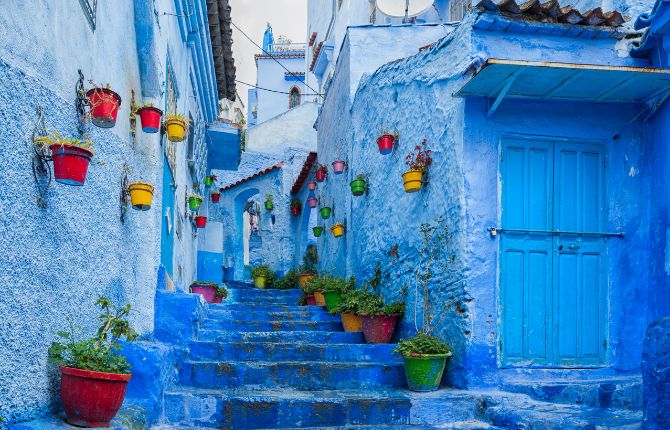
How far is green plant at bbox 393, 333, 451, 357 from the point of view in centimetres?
654

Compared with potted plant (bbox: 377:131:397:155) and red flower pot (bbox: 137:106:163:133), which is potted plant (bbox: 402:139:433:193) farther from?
red flower pot (bbox: 137:106:163:133)

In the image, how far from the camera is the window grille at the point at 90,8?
4.50 metres

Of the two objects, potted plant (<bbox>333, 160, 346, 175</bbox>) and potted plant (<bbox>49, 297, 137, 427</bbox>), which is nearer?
potted plant (<bbox>49, 297, 137, 427</bbox>)

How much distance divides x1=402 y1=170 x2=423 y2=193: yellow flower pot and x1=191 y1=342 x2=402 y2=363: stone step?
6.15 feet

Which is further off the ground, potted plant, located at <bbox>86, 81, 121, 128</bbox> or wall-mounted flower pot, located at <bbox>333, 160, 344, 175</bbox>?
wall-mounted flower pot, located at <bbox>333, 160, 344, 175</bbox>

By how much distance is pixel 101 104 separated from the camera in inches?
177

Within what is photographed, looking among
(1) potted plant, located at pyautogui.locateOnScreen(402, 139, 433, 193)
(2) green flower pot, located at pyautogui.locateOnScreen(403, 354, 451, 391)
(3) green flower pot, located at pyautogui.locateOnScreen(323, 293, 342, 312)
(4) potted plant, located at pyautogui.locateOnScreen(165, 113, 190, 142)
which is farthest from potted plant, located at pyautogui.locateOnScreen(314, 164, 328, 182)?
(2) green flower pot, located at pyautogui.locateOnScreen(403, 354, 451, 391)

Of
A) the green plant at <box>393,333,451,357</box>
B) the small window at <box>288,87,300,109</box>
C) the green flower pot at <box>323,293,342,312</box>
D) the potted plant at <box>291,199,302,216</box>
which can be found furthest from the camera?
the small window at <box>288,87,300,109</box>

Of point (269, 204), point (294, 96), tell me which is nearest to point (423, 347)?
point (269, 204)

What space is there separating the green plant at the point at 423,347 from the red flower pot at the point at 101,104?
12.1ft

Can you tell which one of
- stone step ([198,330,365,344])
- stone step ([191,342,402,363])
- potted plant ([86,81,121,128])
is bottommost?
stone step ([191,342,402,363])

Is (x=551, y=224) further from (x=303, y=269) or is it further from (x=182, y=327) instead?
(x=303, y=269)

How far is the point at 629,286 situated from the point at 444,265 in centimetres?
195

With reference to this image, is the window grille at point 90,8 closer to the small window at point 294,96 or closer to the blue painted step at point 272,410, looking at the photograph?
the blue painted step at point 272,410
